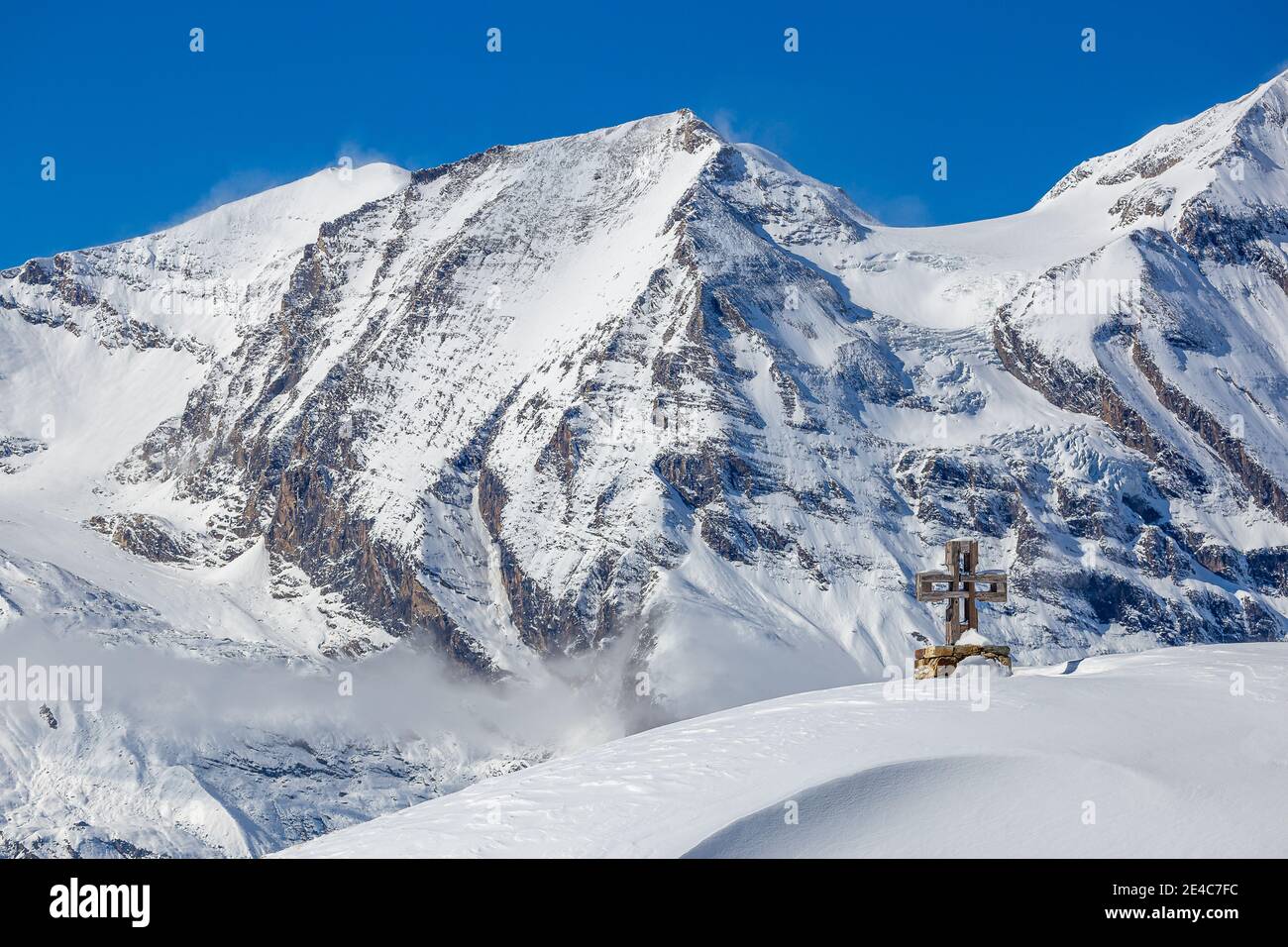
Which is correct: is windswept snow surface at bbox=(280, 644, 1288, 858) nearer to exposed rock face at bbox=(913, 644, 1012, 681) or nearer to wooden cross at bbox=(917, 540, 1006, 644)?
exposed rock face at bbox=(913, 644, 1012, 681)

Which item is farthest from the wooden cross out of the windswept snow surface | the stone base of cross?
the windswept snow surface

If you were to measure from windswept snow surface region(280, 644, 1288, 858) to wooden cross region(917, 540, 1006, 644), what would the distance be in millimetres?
5679

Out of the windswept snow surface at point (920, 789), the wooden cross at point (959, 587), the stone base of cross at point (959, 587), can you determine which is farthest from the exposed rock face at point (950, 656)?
the windswept snow surface at point (920, 789)

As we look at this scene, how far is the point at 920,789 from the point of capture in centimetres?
2144

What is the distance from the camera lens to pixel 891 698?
85.5 feet

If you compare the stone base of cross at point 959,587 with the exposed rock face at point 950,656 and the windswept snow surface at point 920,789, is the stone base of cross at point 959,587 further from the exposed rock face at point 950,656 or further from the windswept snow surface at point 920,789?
the windswept snow surface at point 920,789

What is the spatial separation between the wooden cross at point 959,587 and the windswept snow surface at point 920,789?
224 inches

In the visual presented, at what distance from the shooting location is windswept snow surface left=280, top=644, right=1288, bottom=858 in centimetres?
2047

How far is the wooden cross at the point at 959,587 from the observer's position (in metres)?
30.9

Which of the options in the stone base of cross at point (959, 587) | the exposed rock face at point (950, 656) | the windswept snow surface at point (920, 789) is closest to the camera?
the windswept snow surface at point (920, 789)
